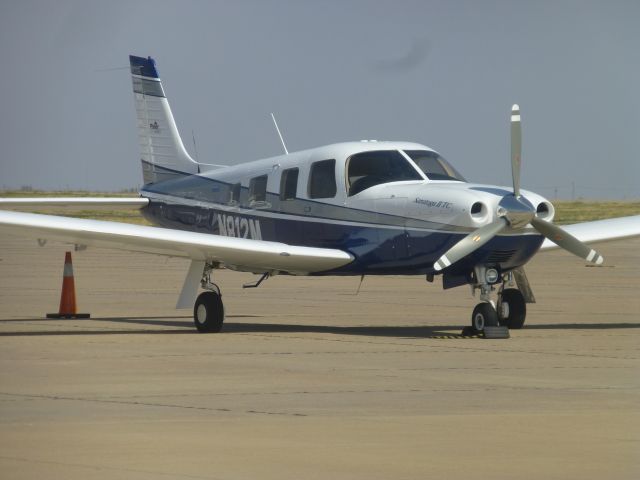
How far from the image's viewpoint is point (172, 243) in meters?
18.3

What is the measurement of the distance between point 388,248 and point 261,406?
7153mm

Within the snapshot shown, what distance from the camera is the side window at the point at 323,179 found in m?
19.0

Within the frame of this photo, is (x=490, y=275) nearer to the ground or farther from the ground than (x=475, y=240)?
nearer to the ground

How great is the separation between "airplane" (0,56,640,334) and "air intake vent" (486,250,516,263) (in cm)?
2

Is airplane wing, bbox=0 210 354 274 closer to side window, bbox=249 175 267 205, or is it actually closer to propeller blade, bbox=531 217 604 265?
side window, bbox=249 175 267 205

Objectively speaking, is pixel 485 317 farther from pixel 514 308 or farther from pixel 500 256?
pixel 514 308

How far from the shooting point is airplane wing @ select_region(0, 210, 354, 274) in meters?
17.9

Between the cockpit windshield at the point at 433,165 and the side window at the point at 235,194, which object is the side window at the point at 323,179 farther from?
the side window at the point at 235,194

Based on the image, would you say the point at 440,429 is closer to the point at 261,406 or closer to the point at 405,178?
the point at 261,406

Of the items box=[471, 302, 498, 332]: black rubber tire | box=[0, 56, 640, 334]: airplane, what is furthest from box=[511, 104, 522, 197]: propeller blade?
box=[471, 302, 498, 332]: black rubber tire

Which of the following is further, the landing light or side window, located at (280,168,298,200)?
side window, located at (280,168,298,200)

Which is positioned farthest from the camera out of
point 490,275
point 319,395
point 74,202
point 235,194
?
point 74,202

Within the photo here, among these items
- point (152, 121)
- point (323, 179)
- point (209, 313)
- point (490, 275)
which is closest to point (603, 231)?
point (490, 275)

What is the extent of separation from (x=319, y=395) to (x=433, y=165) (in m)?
7.31
